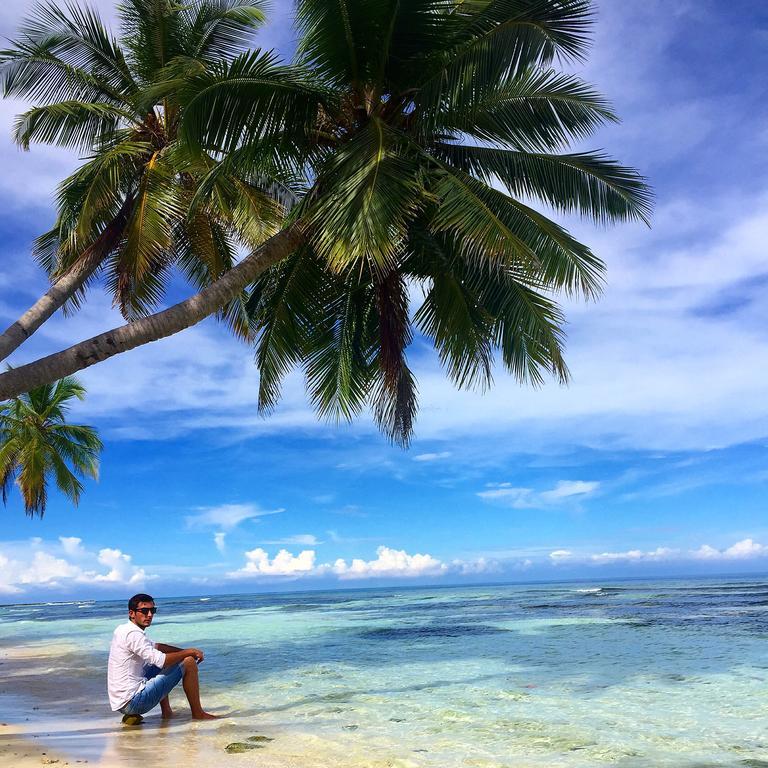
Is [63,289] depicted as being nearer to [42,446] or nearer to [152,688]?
[152,688]

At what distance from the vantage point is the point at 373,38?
8.34m

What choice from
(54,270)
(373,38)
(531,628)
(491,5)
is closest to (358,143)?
(373,38)

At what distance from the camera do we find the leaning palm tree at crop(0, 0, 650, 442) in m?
7.67

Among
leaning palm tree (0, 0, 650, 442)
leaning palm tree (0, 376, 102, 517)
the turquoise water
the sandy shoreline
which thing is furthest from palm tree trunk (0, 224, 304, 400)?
leaning palm tree (0, 376, 102, 517)

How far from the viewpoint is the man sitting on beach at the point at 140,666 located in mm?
6438

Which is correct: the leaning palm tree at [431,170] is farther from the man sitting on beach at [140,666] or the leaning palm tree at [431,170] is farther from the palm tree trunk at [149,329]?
the man sitting on beach at [140,666]

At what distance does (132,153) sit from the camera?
995 centimetres

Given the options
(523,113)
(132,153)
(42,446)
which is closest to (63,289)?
(132,153)

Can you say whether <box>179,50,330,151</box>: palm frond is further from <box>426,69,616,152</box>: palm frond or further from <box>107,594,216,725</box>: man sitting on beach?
<box>107,594,216,725</box>: man sitting on beach

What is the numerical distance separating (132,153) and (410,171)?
4.18m

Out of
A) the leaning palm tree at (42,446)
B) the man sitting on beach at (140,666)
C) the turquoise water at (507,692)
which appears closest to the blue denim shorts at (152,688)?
the man sitting on beach at (140,666)

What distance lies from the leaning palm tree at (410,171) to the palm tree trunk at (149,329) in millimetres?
18

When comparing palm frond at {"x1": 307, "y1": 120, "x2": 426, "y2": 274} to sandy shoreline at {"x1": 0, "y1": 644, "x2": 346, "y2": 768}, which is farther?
palm frond at {"x1": 307, "y1": 120, "x2": 426, "y2": 274}

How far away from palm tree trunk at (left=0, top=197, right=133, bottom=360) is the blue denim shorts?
126 inches
